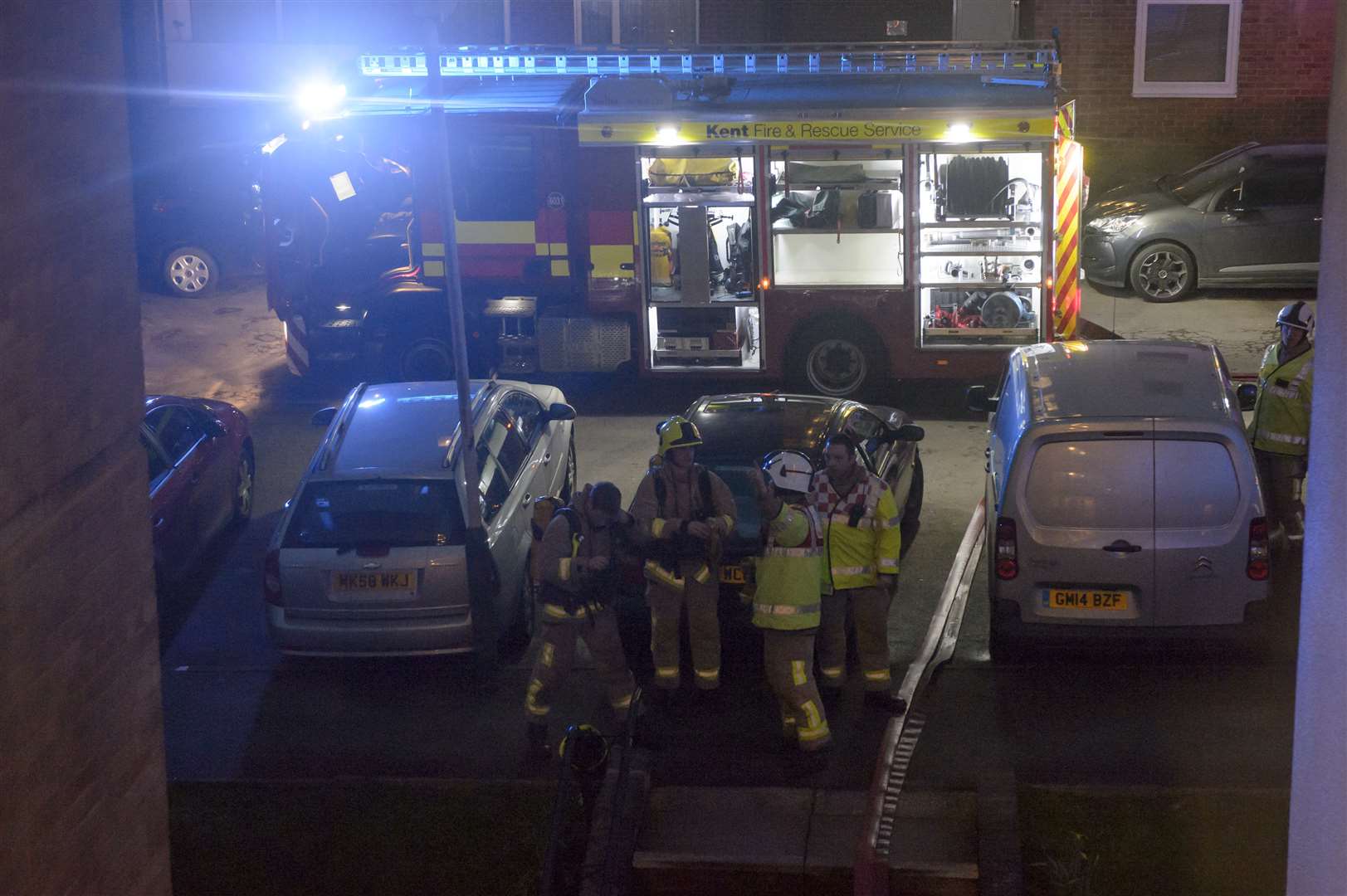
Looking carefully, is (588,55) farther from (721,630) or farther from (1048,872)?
(1048,872)

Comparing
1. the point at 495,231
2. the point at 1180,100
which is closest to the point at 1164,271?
the point at 1180,100

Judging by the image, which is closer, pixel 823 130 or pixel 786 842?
pixel 786 842

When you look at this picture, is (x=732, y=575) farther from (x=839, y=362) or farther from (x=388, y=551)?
(x=839, y=362)

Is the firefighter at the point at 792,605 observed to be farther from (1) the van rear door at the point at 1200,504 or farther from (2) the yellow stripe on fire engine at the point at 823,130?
(2) the yellow stripe on fire engine at the point at 823,130

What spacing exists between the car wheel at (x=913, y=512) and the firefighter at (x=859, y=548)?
2524 mm

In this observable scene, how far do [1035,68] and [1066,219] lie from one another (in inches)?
54.4

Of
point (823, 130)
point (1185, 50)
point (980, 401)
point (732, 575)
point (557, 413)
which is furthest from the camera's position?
point (1185, 50)

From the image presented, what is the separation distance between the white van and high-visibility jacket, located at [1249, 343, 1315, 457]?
1566mm

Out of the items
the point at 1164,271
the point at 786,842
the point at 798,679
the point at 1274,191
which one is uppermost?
the point at 1274,191

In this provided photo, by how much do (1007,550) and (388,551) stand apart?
344cm

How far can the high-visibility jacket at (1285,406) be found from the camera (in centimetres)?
976

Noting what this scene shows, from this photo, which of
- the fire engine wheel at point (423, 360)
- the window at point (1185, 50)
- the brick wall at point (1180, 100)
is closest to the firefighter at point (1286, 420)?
the fire engine wheel at point (423, 360)

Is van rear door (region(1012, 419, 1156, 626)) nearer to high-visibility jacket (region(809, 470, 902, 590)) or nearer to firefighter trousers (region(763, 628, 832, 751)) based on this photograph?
high-visibility jacket (region(809, 470, 902, 590))

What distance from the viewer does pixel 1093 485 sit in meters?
8.20
